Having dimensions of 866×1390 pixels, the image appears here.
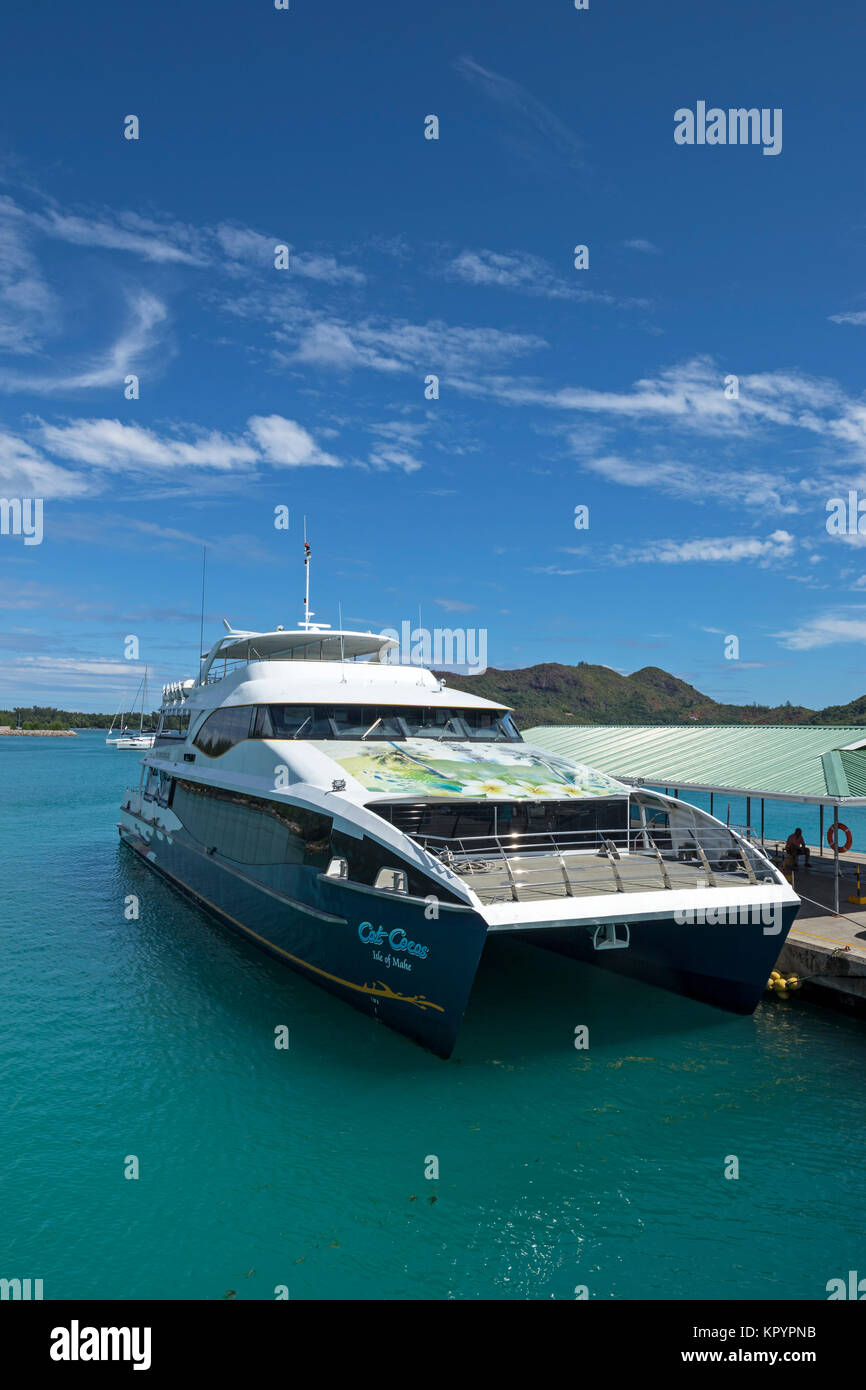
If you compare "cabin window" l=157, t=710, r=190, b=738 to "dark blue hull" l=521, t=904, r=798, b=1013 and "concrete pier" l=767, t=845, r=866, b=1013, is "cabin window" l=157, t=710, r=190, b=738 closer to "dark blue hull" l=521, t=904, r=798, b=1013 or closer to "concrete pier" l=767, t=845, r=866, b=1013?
"dark blue hull" l=521, t=904, r=798, b=1013

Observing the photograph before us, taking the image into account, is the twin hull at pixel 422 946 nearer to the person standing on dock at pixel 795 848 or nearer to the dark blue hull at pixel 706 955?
the dark blue hull at pixel 706 955

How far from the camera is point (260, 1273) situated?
7191 mm

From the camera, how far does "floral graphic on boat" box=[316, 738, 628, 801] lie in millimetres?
12242

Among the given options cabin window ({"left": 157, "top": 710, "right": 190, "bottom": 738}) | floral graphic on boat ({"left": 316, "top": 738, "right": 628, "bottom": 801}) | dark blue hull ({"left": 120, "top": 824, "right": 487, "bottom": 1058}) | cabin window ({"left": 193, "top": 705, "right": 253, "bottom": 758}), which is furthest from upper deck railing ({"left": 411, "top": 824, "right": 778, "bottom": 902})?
cabin window ({"left": 157, "top": 710, "right": 190, "bottom": 738})

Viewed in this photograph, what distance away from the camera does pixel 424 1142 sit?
9.20m

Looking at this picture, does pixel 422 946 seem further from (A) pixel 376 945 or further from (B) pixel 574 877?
(B) pixel 574 877

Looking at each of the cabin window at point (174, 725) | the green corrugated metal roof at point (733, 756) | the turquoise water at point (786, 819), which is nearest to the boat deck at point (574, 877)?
the green corrugated metal roof at point (733, 756)

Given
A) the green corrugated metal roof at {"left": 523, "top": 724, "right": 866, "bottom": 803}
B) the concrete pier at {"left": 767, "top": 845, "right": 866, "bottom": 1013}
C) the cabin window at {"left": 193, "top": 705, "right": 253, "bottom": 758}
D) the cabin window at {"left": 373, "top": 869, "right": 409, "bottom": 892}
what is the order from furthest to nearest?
1. the green corrugated metal roof at {"left": 523, "top": 724, "right": 866, "bottom": 803}
2. the cabin window at {"left": 193, "top": 705, "right": 253, "bottom": 758}
3. the concrete pier at {"left": 767, "top": 845, "right": 866, "bottom": 1013}
4. the cabin window at {"left": 373, "top": 869, "right": 409, "bottom": 892}

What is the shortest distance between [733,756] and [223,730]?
12.5 metres

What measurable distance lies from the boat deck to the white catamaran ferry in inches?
2.2

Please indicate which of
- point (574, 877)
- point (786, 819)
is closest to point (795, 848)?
point (574, 877)

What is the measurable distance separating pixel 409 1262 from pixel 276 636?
46.4 feet

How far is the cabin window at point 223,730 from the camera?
630 inches
